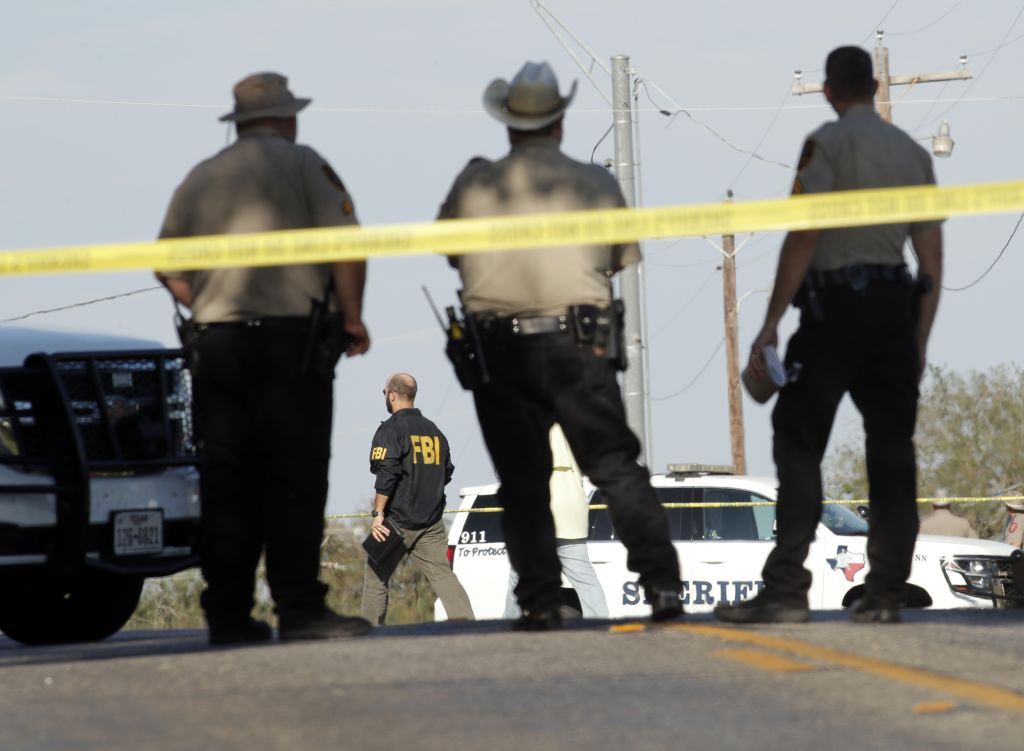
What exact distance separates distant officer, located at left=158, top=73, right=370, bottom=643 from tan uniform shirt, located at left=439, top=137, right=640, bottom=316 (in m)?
0.46

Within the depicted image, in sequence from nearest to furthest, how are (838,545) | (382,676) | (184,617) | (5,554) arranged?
(382,676) → (5,554) → (838,545) → (184,617)

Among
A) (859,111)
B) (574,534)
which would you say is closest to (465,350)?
(859,111)

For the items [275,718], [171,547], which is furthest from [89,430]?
[275,718]

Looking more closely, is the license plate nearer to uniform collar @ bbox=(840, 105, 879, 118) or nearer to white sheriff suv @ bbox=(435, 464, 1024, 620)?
uniform collar @ bbox=(840, 105, 879, 118)

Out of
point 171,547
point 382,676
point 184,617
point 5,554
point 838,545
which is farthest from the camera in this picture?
point 184,617

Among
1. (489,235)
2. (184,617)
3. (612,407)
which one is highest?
(489,235)

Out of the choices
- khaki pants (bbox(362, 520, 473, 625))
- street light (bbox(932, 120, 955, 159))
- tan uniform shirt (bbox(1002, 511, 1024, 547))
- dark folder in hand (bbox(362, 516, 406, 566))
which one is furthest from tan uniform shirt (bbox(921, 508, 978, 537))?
street light (bbox(932, 120, 955, 159))

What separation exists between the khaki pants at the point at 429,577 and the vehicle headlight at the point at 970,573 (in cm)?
460

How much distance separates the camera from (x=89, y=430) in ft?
27.1

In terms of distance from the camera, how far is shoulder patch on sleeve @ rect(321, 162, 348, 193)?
6.96 m

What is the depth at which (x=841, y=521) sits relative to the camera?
53.4 feet

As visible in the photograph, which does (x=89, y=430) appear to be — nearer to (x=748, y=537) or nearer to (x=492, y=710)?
(x=492, y=710)

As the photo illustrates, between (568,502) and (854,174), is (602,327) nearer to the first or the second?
(854,174)

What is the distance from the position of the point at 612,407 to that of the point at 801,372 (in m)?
0.71
